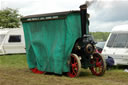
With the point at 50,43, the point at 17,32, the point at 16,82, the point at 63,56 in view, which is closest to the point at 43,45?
the point at 50,43

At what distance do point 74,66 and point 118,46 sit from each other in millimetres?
4034

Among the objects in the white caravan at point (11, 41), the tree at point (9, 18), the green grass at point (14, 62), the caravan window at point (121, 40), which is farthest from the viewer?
the tree at point (9, 18)

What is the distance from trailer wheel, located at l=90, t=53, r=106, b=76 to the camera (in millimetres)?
10179

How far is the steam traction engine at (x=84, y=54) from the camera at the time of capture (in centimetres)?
995

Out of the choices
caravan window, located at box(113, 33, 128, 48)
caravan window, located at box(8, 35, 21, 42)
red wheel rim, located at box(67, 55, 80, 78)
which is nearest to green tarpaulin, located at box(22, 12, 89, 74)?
red wheel rim, located at box(67, 55, 80, 78)

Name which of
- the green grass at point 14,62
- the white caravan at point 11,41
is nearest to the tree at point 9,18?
the white caravan at point 11,41

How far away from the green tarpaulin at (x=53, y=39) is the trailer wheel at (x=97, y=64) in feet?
3.37

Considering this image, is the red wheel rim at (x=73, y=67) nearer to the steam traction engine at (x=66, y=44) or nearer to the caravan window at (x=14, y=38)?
the steam traction engine at (x=66, y=44)

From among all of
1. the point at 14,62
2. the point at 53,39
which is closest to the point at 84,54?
the point at 53,39

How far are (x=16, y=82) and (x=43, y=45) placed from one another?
2.96 meters

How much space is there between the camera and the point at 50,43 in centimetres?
1044

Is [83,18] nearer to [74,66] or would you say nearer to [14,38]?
[74,66]

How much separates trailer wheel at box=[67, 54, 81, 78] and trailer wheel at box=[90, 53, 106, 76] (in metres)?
0.80

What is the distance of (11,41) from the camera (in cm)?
2091
